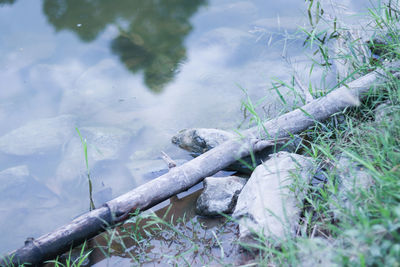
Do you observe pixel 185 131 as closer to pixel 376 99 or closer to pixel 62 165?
pixel 62 165

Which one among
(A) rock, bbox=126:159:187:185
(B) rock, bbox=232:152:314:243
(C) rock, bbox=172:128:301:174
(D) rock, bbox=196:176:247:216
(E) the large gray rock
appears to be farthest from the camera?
(A) rock, bbox=126:159:187:185

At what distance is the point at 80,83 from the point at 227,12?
2.53 metres

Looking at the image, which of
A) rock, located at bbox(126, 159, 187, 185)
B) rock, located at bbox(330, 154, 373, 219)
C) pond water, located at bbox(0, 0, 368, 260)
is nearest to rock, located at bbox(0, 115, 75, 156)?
pond water, located at bbox(0, 0, 368, 260)

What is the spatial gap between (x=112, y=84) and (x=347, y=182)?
2973 mm

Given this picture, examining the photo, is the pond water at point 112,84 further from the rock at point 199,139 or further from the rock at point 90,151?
the rock at point 199,139

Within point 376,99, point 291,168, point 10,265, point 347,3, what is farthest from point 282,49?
Result: point 10,265

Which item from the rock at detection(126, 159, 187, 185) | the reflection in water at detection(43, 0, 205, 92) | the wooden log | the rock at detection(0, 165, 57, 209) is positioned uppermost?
the reflection in water at detection(43, 0, 205, 92)

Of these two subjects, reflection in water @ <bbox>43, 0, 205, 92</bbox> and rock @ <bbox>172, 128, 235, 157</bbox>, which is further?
reflection in water @ <bbox>43, 0, 205, 92</bbox>

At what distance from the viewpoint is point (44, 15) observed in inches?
211

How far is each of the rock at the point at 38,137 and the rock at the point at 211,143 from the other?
114 cm

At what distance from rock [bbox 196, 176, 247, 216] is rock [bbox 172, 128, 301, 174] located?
0.25m

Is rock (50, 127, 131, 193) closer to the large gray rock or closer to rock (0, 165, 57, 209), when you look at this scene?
rock (0, 165, 57, 209)

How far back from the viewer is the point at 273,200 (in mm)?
2234

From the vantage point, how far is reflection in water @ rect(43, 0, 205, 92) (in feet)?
14.5
